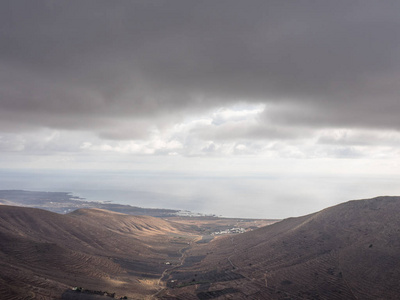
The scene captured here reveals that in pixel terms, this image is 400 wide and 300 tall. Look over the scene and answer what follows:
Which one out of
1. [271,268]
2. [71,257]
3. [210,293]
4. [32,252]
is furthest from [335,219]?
[32,252]

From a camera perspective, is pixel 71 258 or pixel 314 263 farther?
pixel 71 258

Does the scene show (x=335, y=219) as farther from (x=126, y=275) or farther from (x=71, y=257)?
(x=71, y=257)

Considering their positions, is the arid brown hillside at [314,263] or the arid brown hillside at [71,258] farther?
the arid brown hillside at [314,263]

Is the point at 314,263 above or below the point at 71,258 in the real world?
above

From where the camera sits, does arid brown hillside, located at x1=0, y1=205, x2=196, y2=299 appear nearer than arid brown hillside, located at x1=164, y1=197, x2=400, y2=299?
Yes
